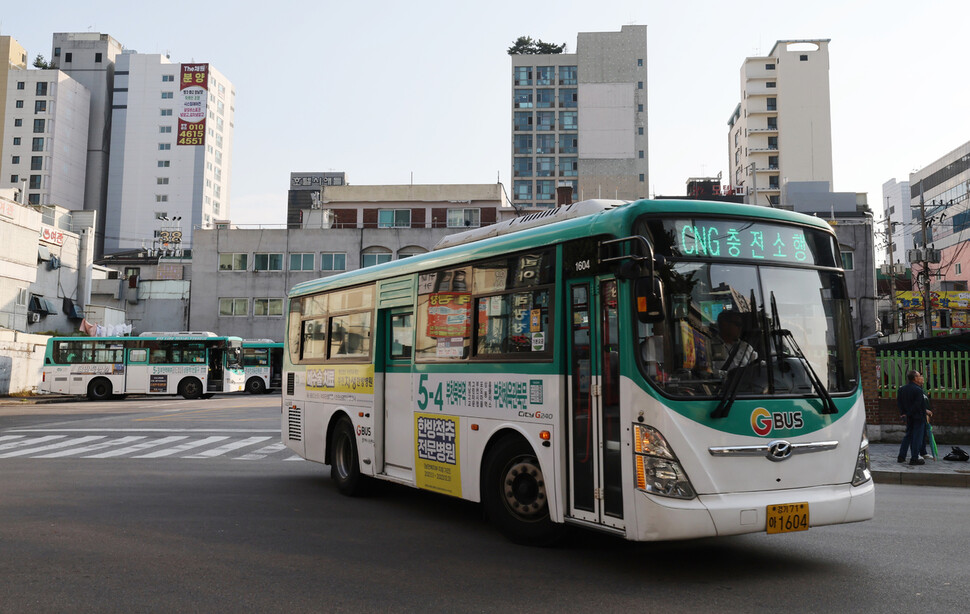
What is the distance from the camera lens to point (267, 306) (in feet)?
201

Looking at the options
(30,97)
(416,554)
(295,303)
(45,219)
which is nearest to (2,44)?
(30,97)

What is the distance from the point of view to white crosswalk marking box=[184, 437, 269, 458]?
15453mm

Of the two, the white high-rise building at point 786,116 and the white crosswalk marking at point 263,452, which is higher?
the white high-rise building at point 786,116

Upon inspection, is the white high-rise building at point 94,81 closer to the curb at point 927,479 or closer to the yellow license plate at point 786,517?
the curb at point 927,479

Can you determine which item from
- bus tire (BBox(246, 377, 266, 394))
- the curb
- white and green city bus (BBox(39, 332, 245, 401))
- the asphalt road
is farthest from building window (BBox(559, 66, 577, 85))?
the asphalt road

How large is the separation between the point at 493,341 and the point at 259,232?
5711 centimetres

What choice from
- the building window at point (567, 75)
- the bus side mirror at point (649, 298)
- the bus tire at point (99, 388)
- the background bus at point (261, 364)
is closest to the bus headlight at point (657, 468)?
the bus side mirror at point (649, 298)

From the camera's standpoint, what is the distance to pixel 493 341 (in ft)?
25.4

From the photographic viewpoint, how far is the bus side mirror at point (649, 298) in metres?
5.85

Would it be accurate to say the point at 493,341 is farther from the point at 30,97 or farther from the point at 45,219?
the point at 30,97

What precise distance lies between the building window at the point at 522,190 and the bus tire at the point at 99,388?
6836 cm

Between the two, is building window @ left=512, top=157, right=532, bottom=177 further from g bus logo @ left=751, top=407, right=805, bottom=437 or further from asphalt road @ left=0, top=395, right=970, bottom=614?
g bus logo @ left=751, top=407, right=805, bottom=437

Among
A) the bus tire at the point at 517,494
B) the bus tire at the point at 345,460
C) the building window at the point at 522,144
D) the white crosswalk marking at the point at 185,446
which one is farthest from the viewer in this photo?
the building window at the point at 522,144

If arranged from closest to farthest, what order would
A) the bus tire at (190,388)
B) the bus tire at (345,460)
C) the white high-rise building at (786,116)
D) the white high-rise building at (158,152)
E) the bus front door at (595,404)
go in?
the bus front door at (595,404), the bus tire at (345,460), the bus tire at (190,388), the white high-rise building at (786,116), the white high-rise building at (158,152)
